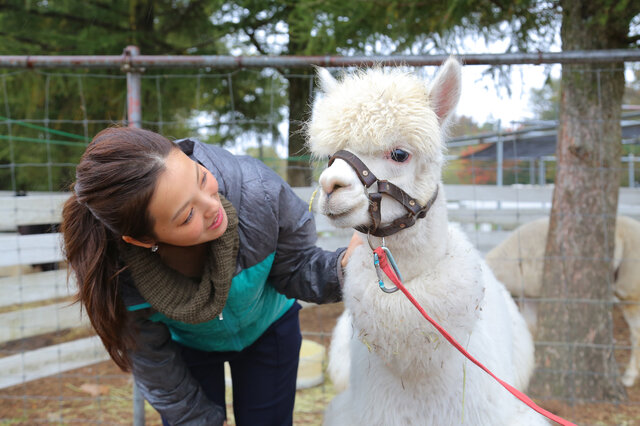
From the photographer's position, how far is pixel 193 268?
1.80 meters

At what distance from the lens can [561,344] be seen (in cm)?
344

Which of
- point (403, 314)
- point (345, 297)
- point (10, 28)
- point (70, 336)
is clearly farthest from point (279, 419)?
point (10, 28)

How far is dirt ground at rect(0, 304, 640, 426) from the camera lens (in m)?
3.34

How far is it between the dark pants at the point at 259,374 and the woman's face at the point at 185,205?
701 millimetres

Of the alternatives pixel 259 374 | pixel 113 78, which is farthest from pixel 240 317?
pixel 113 78

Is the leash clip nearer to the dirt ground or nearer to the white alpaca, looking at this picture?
the white alpaca

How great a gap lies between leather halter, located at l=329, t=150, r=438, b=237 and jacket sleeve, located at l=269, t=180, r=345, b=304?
0.33 meters

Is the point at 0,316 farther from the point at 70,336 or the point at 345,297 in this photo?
the point at 345,297

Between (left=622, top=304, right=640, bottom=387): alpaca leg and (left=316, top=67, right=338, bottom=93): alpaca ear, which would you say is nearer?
(left=316, top=67, right=338, bottom=93): alpaca ear

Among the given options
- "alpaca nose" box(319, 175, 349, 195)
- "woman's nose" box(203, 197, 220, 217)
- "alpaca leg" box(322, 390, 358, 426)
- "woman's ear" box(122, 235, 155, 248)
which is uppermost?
"alpaca nose" box(319, 175, 349, 195)

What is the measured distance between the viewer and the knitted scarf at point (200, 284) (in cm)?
166

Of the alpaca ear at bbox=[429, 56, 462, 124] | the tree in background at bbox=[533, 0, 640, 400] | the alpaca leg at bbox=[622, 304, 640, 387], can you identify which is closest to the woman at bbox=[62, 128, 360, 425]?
the alpaca ear at bbox=[429, 56, 462, 124]

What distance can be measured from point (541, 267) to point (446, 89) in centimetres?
378

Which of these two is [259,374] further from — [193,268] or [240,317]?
[193,268]
